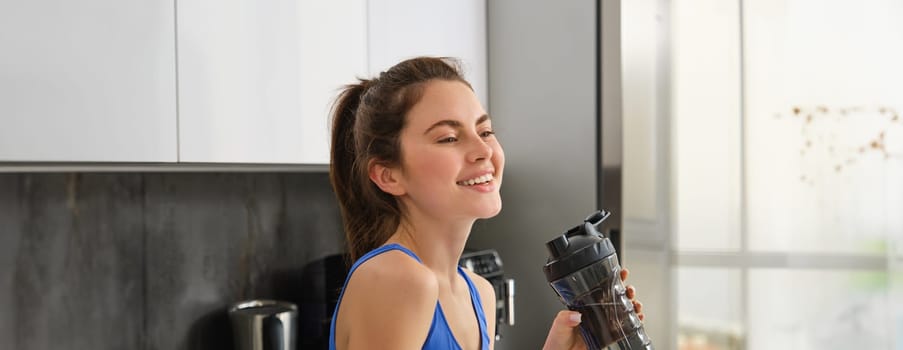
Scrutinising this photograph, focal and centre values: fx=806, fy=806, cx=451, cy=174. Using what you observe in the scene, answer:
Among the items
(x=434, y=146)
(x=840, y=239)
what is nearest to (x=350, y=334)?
(x=434, y=146)

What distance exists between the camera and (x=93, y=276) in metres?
1.49

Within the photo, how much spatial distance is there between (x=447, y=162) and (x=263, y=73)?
72 cm

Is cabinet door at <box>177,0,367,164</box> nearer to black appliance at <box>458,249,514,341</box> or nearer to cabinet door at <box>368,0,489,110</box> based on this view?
cabinet door at <box>368,0,489,110</box>

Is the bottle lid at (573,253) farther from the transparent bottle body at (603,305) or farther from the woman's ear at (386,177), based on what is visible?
the woman's ear at (386,177)

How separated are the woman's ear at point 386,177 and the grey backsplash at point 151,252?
836 millimetres

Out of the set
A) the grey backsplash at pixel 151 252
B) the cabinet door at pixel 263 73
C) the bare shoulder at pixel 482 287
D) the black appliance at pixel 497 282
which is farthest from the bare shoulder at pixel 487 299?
the grey backsplash at pixel 151 252

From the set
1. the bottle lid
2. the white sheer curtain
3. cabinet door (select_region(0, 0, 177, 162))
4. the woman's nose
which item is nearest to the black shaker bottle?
the bottle lid

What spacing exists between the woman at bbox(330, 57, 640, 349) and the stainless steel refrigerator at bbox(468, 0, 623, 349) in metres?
1.00

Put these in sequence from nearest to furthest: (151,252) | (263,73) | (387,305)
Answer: (387,305), (263,73), (151,252)

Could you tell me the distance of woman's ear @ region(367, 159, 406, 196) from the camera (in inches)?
33.1

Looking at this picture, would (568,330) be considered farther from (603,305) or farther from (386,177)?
(386,177)

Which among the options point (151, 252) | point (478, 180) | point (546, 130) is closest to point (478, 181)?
point (478, 180)

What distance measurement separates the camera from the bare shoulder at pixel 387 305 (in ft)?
2.49

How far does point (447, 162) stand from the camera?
812 mm
